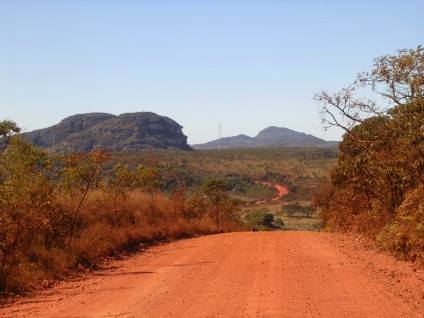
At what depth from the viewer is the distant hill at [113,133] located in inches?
3300

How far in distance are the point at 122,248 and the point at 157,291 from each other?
7.55 m

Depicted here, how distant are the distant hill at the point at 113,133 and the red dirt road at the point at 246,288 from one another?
6324 centimetres

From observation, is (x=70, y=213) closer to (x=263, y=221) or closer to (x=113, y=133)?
(x=263, y=221)

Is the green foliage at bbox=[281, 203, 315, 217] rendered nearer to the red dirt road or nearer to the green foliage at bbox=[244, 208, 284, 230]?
the green foliage at bbox=[244, 208, 284, 230]

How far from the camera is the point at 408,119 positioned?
600 inches

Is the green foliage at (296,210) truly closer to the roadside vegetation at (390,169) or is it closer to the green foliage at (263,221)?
the green foliage at (263,221)

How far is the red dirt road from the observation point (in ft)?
27.1

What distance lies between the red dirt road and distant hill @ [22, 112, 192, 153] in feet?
207

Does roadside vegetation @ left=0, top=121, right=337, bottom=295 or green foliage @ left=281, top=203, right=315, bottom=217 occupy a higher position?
roadside vegetation @ left=0, top=121, right=337, bottom=295

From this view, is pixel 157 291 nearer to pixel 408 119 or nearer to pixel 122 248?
pixel 122 248

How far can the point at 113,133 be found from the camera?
107m

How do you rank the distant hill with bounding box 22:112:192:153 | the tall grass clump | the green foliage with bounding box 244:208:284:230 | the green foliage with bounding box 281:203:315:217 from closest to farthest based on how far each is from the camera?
the tall grass clump < the green foliage with bounding box 244:208:284:230 < the green foliage with bounding box 281:203:315:217 < the distant hill with bounding box 22:112:192:153

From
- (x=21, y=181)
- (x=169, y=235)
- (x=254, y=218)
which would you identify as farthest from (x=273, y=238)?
(x=254, y=218)

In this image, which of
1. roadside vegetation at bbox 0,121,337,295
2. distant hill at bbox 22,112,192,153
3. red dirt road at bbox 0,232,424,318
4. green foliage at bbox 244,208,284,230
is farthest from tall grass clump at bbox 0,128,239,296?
distant hill at bbox 22,112,192,153
